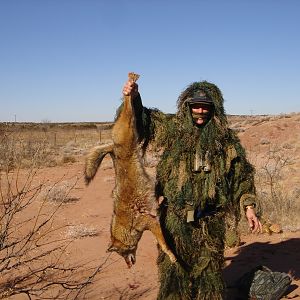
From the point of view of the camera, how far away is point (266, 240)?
663 centimetres

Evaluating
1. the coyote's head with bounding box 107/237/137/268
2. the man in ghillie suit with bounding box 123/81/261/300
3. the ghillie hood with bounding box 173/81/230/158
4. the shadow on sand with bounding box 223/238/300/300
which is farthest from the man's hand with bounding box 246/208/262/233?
the shadow on sand with bounding box 223/238/300/300

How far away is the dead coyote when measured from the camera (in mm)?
2607

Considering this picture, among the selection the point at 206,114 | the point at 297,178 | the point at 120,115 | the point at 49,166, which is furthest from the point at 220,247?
the point at 49,166

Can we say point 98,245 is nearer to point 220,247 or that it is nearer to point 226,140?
point 220,247

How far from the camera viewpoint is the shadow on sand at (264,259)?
5.26 m

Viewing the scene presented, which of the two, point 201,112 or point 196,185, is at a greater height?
point 201,112

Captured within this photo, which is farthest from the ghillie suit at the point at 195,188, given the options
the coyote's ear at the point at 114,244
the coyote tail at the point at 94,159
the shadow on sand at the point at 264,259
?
the shadow on sand at the point at 264,259

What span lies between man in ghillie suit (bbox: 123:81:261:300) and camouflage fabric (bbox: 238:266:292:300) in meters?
1.01

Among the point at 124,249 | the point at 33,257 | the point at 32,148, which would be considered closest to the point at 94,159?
the point at 124,249

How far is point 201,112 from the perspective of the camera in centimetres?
328

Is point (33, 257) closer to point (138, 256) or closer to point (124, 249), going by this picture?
point (138, 256)

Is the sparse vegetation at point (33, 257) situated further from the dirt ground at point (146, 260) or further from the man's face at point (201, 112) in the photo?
the man's face at point (201, 112)

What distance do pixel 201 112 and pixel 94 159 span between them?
3.30 feet

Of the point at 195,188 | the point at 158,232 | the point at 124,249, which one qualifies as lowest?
the point at 124,249
